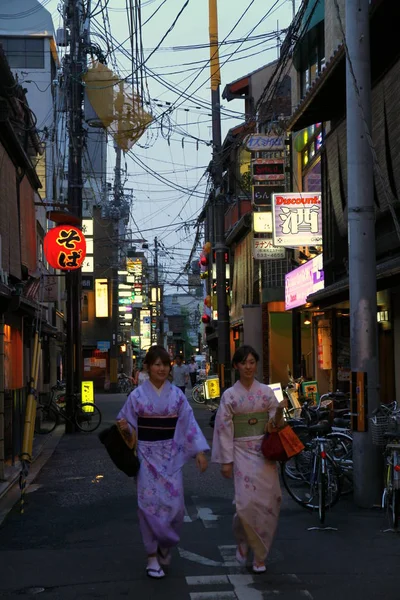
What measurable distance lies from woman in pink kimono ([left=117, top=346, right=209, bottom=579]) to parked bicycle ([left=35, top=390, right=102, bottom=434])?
15513 mm

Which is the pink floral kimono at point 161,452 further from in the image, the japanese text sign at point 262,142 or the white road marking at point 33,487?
the japanese text sign at point 262,142

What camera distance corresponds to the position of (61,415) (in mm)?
22859

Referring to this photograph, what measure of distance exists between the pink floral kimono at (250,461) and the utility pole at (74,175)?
1599cm

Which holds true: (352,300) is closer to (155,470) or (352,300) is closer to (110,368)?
(155,470)

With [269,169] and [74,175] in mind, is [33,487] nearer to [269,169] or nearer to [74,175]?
[74,175]

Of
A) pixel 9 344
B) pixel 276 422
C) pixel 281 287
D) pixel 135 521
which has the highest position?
pixel 281 287

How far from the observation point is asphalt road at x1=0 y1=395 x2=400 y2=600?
6473mm

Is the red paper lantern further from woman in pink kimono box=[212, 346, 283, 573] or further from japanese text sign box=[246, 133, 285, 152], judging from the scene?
woman in pink kimono box=[212, 346, 283, 573]

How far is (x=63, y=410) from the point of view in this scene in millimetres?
23344

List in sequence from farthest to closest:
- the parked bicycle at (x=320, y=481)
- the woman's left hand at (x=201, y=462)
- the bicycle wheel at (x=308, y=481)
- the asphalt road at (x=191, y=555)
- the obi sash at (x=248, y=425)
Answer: the bicycle wheel at (x=308, y=481) < the parked bicycle at (x=320, y=481) < the obi sash at (x=248, y=425) < the woman's left hand at (x=201, y=462) < the asphalt road at (x=191, y=555)

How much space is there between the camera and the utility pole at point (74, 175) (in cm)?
2297

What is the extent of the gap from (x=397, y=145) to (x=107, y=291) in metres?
44.5

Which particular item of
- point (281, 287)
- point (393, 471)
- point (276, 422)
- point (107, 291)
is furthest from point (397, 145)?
point (107, 291)

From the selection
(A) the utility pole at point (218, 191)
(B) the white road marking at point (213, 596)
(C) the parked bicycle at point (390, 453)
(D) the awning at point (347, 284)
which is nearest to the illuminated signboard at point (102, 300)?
(A) the utility pole at point (218, 191)
